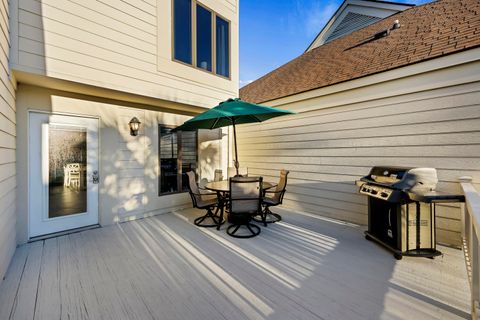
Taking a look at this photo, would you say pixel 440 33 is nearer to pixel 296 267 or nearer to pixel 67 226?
pixel 296 267

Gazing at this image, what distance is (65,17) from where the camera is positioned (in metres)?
3.30

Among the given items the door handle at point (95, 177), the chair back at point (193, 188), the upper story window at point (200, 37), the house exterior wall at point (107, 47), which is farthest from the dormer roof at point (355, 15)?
the door handle at point (95, 177)

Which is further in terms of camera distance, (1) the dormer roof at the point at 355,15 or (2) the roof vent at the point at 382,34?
(1) the dormer roof at the point at 355,15

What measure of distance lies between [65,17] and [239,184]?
3661 mm

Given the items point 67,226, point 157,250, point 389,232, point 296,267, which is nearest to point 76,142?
point 67,226

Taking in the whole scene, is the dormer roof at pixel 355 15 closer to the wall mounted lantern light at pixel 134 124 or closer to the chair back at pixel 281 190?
the chair back at pixel 281 190

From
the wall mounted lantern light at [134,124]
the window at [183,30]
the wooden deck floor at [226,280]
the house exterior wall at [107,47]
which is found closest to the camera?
the wooden deck floor at [226,280]

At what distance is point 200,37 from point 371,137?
14.2 ft

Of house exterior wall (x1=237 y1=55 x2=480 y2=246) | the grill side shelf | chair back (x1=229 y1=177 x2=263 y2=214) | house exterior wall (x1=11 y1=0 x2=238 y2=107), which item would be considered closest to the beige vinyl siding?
house exterior wall (x1=11 y1=0 x2=238 y2=107)

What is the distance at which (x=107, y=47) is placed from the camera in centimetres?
374

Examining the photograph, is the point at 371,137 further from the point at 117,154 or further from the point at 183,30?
the point at 117,154

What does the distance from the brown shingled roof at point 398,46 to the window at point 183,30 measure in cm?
246

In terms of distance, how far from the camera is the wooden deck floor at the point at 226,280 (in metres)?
2.04

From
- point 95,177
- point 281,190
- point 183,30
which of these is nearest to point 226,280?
point 281,190
